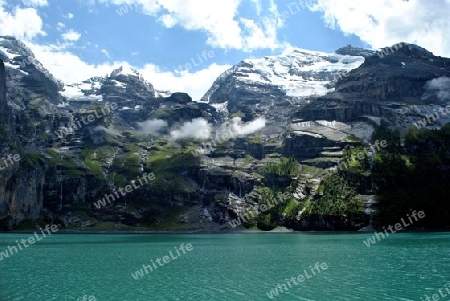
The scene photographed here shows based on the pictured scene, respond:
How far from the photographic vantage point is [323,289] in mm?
59125

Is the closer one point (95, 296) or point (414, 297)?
point (414, 297)

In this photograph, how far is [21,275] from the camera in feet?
245

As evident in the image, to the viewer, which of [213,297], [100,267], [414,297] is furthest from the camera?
[100,267]

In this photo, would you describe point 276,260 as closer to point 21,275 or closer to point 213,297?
point 213,297

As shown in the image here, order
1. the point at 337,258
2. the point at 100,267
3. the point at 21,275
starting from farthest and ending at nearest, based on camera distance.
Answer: the point at 337,258 → the point at 100,267 → the point at 21,275

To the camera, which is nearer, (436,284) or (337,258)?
(436,284)

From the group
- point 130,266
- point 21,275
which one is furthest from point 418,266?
point 21,275

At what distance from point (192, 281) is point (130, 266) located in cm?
2538

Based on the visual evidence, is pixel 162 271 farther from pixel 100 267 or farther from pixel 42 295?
pixel 42 295

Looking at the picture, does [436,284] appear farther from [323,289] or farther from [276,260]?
[276,260]

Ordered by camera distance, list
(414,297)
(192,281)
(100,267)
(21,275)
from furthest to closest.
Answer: (100,267) → (21,275) → (192,281) → (414,297)

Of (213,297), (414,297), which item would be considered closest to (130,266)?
(213,297)

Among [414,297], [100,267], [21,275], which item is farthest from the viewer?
[100,267]

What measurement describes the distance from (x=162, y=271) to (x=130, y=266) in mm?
12536
